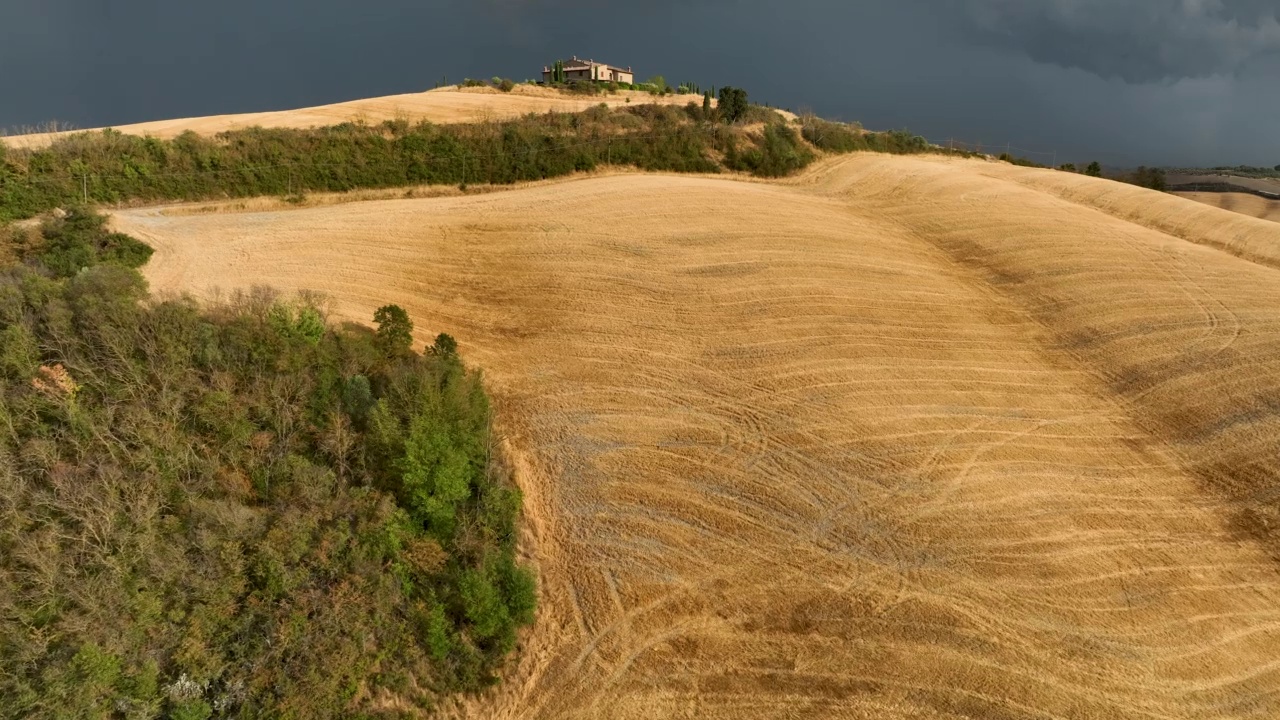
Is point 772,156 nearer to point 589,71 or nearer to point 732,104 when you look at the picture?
point 732,104

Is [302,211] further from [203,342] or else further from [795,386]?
[795,386]

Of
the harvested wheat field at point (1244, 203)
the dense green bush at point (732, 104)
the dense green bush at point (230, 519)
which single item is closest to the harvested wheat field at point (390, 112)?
the dense green bush at point (732, 104)

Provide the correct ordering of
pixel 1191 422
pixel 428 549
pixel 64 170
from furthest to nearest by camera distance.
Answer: pixel 64 170 → pixel 1191 422 → pixel 428 549

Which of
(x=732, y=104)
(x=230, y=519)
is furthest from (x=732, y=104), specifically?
(x=230, y=519)

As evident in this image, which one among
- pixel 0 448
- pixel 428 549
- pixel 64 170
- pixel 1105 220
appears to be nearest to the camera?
pixel 0 448

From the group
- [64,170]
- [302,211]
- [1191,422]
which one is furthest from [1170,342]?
[64,170]

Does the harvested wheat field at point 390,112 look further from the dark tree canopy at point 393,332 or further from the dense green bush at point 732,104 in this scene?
the dark tree canopy at point 393,332

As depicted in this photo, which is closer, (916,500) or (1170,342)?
(916,500)
